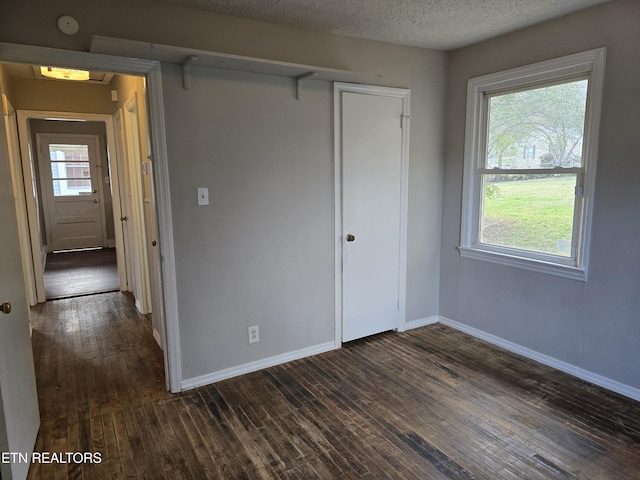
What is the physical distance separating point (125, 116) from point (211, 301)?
2402mm

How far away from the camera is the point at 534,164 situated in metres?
3.15

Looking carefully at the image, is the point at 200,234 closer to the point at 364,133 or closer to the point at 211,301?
the point at 211,301

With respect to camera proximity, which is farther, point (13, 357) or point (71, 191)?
point (71, 191)

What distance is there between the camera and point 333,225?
3.30m

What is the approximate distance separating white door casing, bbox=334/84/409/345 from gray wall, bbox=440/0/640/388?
74 cm

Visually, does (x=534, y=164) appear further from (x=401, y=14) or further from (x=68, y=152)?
(x=68, y=152)

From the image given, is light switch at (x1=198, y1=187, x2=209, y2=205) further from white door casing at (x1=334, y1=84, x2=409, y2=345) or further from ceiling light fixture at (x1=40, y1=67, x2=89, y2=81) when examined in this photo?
ceiling light fixture at (x1=40, y1=67, x2=89, y2=81)

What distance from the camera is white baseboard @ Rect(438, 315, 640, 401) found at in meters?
2.69

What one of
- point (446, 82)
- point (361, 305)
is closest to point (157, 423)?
point (361, 305)

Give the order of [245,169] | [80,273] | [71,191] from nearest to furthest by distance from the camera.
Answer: [245,169]
[80,273]
[71,191]

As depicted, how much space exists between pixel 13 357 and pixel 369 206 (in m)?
2.55

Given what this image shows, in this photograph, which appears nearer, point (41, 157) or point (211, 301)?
point (211, 301)

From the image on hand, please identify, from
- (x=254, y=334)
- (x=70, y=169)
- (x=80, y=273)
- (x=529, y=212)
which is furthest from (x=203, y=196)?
(x=70, y=169)

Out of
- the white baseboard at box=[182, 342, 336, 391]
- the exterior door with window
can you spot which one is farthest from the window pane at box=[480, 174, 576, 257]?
the exterior door with window
